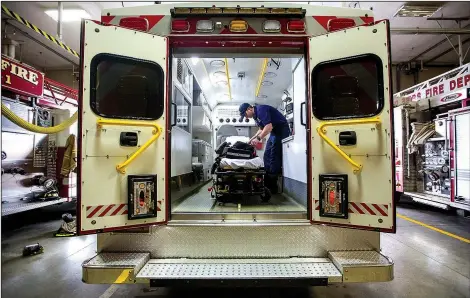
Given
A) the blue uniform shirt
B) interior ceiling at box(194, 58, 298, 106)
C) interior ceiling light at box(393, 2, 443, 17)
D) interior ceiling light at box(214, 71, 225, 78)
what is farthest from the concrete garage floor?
interior ceiling light at box(393, 2, 443, 17)

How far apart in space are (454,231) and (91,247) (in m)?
7.27

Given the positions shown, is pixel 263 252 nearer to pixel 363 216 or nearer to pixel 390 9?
pixel 363 216

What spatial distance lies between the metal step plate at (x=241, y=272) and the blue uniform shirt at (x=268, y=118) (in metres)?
3.06

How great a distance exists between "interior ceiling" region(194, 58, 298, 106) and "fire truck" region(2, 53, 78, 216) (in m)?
3.48

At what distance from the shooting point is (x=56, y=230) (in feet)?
19.4

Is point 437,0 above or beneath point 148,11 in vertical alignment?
above

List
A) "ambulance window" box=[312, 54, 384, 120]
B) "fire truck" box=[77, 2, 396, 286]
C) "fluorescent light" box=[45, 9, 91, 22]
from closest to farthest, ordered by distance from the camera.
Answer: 1. "fire truck" box=[77, 2, 396, 286]
2. "ambulance window" box=[312, 54, 384, 120]
3. "fluorescent light" box=[45, 9, 91, 22]

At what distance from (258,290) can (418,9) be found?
8.54 meters

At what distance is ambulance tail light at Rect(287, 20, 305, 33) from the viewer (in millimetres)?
2844

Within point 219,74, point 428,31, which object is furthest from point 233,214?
point 428,31

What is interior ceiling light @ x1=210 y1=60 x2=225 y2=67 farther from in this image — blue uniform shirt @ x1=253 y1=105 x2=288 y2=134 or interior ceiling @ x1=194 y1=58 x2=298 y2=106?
blue uniform shirt @ x1=253 y1=105 x2=288 y2=134

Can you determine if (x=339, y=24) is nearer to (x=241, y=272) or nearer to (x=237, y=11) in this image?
(x=237, y=11)

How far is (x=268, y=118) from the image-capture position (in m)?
5.22

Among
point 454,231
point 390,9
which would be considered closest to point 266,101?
point 390,9
